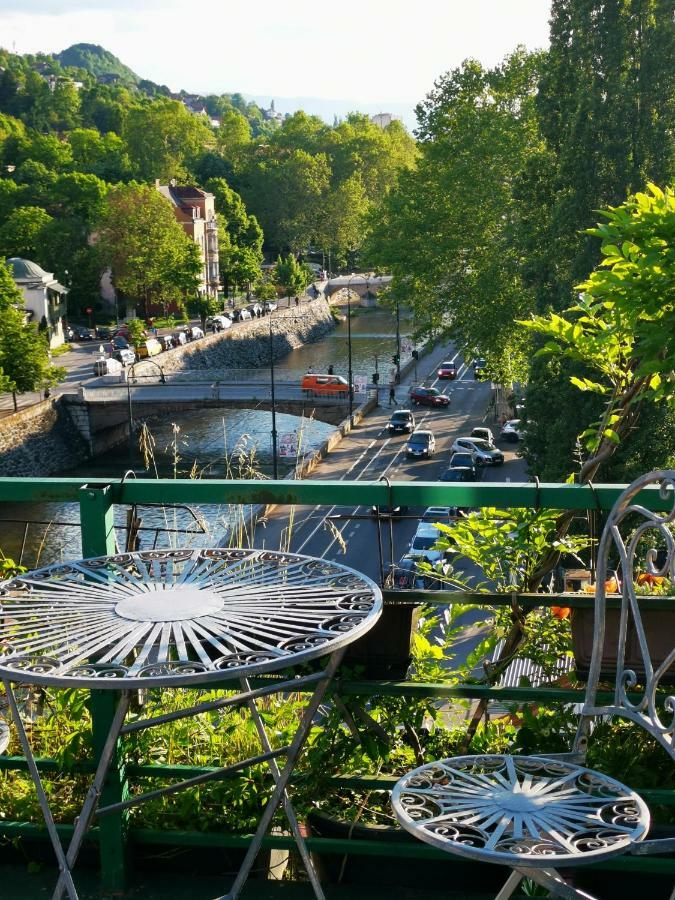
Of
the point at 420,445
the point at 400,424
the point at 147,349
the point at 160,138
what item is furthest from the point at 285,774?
the point at 160,138

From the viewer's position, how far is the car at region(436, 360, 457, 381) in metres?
52.0

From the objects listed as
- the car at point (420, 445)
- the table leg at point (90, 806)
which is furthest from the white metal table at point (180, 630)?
the car at point (420, 445)

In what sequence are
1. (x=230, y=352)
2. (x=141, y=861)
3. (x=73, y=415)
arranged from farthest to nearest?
1. (x=230, y=352)
2. (x=73, y=415)
3. (x=141, y=861)

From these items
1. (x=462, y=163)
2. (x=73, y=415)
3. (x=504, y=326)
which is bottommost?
(x=73, y=415)

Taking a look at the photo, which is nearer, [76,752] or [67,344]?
[76,752]

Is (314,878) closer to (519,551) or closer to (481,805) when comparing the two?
(481,805)

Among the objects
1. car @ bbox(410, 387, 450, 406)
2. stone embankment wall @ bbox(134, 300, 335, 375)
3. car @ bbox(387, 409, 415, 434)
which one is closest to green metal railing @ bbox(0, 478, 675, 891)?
car @ bbox(387, 409, 415, 434)

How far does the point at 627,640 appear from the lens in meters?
2.74

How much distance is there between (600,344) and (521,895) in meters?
1.69

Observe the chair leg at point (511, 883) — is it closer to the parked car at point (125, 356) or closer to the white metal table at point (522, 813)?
the white metal table at point (522, 813)

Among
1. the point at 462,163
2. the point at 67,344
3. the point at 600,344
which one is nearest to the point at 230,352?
the point at 67,344

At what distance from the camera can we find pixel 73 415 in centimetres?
4303

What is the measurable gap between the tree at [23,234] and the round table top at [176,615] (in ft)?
193

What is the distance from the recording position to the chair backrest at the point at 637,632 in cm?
221
